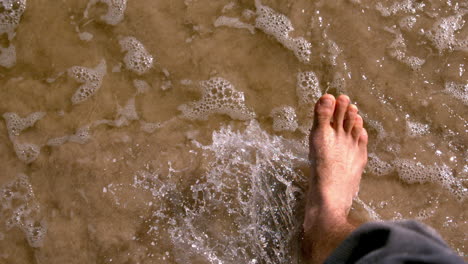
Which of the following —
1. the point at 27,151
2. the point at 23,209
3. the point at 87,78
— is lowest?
the point at 23,209

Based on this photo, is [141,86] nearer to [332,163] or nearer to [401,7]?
[332,163]

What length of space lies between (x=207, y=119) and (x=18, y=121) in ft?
2.74

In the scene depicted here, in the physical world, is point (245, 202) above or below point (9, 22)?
below

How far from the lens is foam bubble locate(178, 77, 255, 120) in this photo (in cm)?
184

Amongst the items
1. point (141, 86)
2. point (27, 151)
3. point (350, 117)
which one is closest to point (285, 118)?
point (350, 117)

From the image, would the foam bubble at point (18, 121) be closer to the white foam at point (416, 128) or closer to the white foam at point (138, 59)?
the white foam at point (138, 59)

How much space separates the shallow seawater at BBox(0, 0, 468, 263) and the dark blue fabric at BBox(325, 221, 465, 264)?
0.46 meters

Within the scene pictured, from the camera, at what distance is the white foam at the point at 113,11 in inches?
74.3

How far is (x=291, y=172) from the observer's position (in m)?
1.80

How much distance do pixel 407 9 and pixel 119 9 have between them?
50.6 inches

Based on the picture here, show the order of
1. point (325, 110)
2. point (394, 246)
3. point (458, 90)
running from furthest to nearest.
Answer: point (458, 90) < point (325, 110) < point (394, 246)

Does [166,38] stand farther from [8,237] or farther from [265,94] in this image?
[8,237]

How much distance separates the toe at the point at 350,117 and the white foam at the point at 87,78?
1075 mm

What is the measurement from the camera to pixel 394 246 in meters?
1.17
